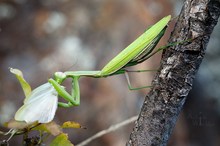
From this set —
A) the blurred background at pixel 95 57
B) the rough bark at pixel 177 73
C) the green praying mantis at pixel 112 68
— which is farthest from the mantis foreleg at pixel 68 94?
the blurred background at pixel 95 57

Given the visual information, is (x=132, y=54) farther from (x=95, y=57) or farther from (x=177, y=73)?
(x=95, y=57)

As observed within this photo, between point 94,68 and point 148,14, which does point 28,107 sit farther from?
point 148,14

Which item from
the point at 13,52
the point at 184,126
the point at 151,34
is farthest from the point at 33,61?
the point at 151,34

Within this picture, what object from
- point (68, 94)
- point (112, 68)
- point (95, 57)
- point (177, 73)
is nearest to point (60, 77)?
point (68, 94)

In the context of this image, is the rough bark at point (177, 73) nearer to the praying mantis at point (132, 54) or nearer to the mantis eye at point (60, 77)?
the praying mantis at point (132, 54)

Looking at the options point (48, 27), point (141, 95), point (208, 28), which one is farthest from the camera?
point (48, 27)

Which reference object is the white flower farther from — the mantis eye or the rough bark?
the rough bark

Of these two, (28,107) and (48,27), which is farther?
(48,27)

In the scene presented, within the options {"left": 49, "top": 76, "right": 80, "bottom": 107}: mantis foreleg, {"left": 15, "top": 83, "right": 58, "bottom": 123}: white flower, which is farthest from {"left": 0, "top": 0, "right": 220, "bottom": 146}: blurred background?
{"left": 15, "top": 83, "right": 58, "bottom": 123}: white flower
